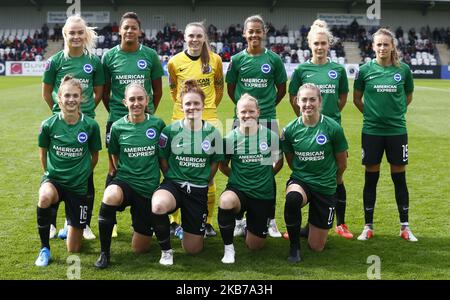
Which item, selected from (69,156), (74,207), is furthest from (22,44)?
(74,207)

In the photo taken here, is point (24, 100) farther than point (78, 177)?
Yes

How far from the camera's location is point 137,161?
13.6 ft

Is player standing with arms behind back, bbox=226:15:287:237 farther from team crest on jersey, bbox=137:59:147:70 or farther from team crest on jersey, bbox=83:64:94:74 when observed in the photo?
team crest on jersey, bbox=83:64:94:74

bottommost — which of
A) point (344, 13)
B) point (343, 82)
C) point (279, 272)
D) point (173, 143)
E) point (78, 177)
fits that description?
point (279, 272)

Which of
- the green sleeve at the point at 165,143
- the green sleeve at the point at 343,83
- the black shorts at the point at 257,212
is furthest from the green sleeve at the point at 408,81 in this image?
the green sleeve at the point at 165,143

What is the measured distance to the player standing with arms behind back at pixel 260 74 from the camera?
4.71m

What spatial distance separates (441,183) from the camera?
6.74 m

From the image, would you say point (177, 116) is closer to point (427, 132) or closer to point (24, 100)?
Answer: point (427, 132)

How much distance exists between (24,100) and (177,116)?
13.0 meters

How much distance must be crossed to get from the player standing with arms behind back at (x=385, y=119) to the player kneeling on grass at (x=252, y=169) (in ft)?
3.20

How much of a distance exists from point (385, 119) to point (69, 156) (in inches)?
107

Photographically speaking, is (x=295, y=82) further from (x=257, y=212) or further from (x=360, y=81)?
(x=257, y=212)

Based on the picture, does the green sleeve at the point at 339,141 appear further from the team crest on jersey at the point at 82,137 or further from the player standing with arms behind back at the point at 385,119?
the team crest on jersey at the point at 82,137
